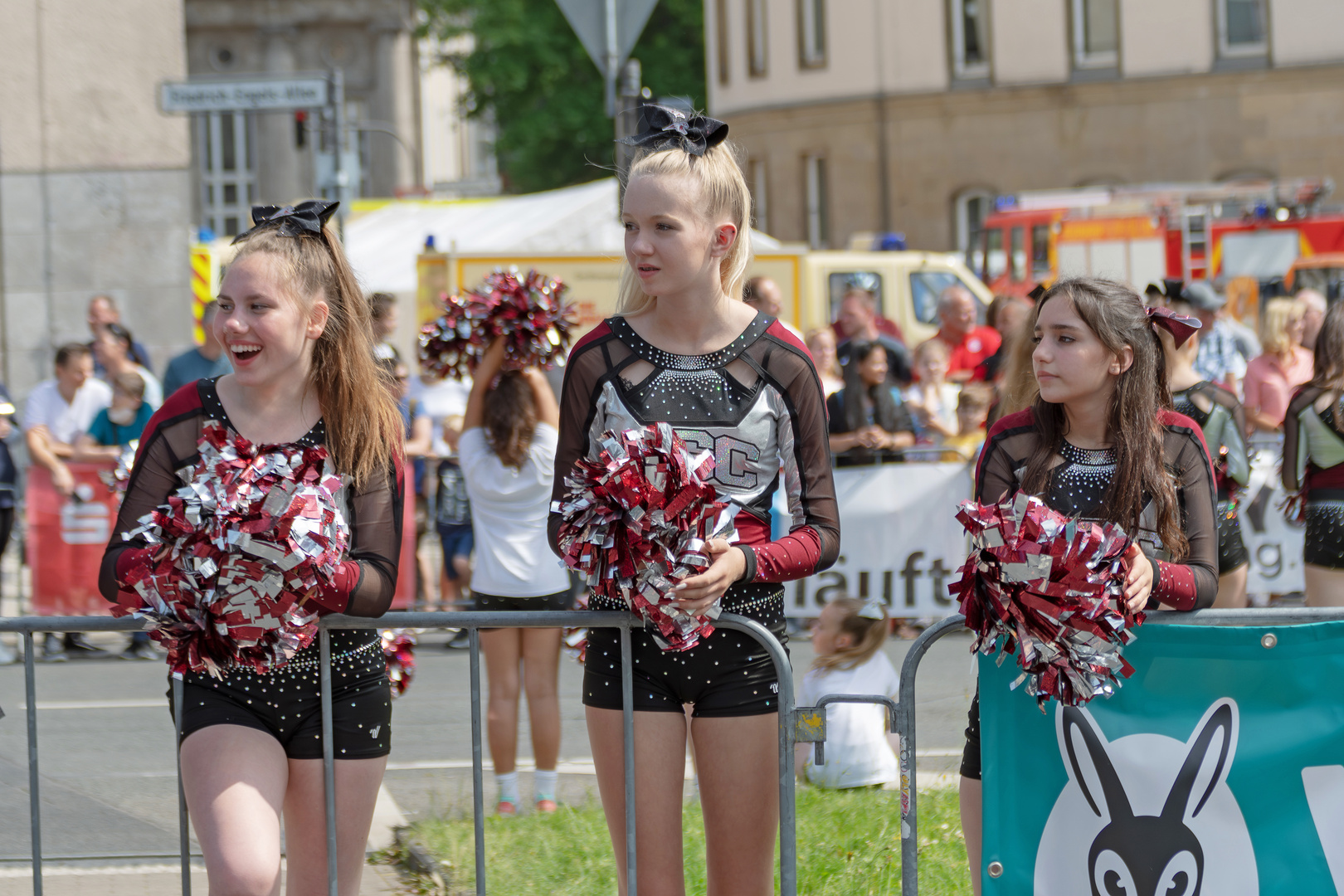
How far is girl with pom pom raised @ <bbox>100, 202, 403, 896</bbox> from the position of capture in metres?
2.99

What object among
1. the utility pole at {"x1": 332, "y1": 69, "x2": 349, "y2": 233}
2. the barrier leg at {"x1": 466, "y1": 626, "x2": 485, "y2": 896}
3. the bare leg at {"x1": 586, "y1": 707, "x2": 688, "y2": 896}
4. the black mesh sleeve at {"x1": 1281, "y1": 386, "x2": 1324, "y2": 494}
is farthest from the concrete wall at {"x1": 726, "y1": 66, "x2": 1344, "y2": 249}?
the bare leg at {"x1": 586, "y1": 707, "x2": 688, "y2": 896}

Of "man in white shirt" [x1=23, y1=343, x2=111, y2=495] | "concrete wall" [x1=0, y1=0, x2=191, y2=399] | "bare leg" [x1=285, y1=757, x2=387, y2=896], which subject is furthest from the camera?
"concrete wall" [x1=0, y1=0, x2=191, y2=399]

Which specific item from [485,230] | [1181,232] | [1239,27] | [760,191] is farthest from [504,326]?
[760,191]

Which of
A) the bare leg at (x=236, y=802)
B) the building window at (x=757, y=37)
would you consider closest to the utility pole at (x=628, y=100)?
the bare leg at (x=236, y=802)

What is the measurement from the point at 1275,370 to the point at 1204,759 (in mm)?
6740

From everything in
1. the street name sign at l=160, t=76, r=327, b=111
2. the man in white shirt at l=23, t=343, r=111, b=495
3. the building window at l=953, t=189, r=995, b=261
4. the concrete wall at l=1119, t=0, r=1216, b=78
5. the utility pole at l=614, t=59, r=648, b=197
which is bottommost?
the man in white shirt at l=23, t=343, r=111, b=495

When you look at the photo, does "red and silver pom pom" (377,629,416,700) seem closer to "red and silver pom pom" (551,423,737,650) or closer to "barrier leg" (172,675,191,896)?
"barrier leg" (172,675,191,896)

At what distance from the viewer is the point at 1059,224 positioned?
19891 mm

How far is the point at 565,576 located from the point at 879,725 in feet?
4.41

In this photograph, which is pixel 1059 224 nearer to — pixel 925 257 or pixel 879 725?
pixel 925 257

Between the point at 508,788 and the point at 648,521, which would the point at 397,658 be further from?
the point at 508,788

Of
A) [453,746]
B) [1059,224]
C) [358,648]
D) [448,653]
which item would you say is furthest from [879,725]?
[1059,224]

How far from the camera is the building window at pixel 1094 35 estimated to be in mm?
30438

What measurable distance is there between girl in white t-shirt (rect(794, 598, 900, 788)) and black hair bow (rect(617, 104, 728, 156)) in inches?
114
